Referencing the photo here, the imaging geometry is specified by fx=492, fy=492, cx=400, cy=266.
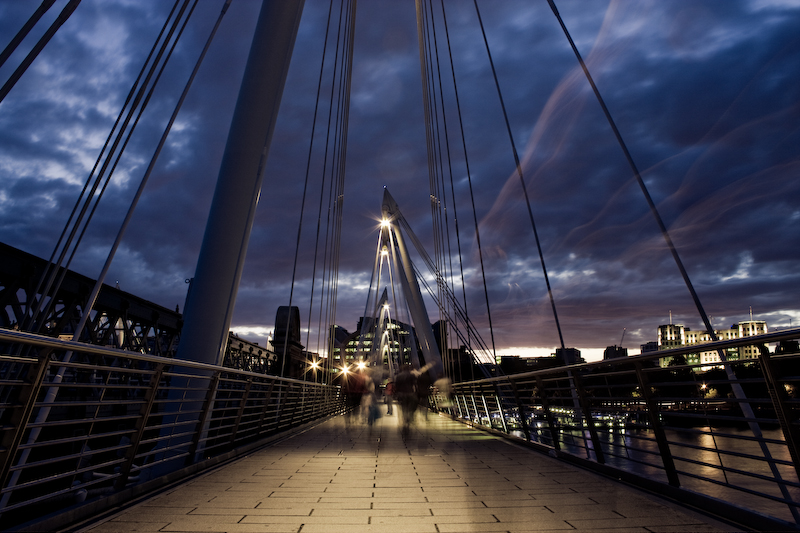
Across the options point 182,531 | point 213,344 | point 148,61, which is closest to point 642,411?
point 182,531

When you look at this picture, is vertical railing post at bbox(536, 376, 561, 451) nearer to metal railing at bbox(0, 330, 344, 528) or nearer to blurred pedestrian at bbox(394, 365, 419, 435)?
blurred pedestrian at bbox(394, 365, 419, 435)

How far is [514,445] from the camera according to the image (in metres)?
8.70

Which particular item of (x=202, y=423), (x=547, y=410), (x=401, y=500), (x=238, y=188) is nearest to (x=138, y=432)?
(x=202, y=423)

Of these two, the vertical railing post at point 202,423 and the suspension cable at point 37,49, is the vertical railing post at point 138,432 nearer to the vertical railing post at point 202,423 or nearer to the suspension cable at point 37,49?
the vertical railing post at point 202,423

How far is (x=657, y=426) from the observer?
440 cm

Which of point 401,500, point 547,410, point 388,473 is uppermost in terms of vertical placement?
point 547,410

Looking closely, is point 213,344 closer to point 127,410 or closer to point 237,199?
point 237,199

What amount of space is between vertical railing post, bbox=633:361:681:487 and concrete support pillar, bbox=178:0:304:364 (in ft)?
17.6

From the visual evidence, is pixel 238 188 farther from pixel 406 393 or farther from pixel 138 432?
pixel 406 393

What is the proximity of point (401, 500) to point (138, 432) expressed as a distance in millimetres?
2351

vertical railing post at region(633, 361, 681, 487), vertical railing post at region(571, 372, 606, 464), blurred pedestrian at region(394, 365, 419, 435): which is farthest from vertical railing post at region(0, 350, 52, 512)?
blurred pedestrian at region(394, 365, 419, 435)

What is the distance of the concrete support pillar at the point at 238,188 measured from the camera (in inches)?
274

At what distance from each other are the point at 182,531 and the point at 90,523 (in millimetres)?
717

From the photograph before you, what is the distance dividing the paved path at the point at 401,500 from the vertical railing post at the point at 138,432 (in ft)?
1.05
